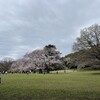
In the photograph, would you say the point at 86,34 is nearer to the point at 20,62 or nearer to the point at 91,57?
the point at 91,57

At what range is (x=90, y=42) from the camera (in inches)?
2581

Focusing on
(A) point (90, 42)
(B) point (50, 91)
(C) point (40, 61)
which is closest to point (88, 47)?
(A) point (90, 42)

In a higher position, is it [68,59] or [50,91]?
[68,59]

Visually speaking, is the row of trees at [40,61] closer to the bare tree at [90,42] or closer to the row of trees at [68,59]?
the row of trees at [68,59]

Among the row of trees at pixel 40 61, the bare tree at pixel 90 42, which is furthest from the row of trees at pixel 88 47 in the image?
the row of trees at pixel 40 61

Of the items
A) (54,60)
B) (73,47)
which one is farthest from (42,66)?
(73,47)

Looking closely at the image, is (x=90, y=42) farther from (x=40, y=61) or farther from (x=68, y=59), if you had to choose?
(x=68, y=59)

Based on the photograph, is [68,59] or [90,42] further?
[68,59]

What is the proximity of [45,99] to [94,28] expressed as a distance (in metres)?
54.2

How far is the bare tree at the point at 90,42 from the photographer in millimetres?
63588

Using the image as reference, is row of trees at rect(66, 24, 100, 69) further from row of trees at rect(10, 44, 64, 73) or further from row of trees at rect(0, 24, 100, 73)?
row of trees at rect(10, 44, 64, 73)

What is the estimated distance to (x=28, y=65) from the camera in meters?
99.8

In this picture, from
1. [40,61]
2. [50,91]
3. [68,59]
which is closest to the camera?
[50,91]

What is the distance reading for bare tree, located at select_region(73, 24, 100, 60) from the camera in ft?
209
